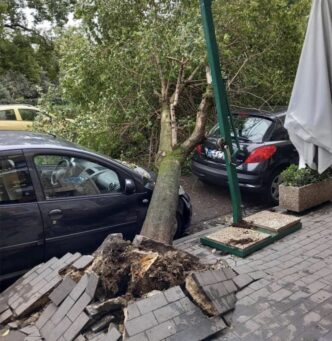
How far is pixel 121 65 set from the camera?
7816 mm

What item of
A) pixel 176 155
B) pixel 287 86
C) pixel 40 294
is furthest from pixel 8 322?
pixel 287 86

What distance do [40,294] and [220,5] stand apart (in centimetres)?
656

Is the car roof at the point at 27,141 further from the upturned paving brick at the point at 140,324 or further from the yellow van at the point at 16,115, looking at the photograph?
the yellow van at the point at 16,115

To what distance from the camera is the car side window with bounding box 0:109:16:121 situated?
13760mm

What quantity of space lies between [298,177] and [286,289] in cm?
257

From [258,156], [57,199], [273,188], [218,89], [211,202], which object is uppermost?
[218,89]

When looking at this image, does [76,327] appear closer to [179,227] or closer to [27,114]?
[179,227]

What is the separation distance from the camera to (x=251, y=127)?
6902mm

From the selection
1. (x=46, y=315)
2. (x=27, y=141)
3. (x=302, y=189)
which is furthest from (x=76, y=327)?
(x=302, y=189)

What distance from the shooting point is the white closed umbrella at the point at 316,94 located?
125 inches

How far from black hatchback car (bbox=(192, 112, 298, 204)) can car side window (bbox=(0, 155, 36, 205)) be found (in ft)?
10.9

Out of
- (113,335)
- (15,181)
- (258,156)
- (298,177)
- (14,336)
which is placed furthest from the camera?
(258,156)

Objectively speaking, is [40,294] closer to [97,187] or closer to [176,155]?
A: [97,187]

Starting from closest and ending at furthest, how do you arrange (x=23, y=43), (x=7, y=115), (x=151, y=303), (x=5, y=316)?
(x=151, y=303), (x=5, y=316), (x=7, y=115), (x=23, y=43)
